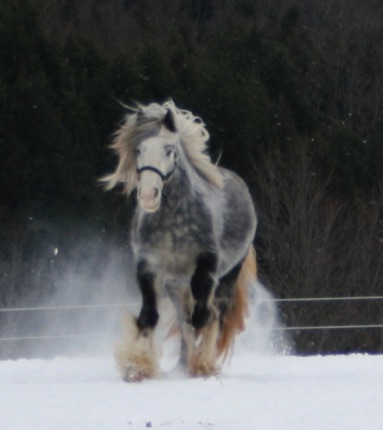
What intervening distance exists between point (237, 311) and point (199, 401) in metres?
3.09

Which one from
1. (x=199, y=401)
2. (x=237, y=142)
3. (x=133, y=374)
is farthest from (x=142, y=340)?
(x=237, y=142)

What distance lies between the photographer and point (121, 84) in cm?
3959

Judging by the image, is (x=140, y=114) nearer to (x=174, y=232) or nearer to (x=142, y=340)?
(x=174, y=232)

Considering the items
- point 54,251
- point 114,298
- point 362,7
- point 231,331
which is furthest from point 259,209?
point 231,331

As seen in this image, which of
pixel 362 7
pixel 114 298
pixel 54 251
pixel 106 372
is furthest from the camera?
pixel 362 7

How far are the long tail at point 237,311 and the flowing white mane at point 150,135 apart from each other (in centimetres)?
100

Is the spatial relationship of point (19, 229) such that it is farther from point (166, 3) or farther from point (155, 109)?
point (166, 3)

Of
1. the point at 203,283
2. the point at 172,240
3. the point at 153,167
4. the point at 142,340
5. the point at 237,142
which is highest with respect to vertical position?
the point at 153,167

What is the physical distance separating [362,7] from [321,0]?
2.37 meters

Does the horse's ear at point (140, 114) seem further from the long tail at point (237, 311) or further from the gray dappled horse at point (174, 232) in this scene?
the long tail at point (237, 311)

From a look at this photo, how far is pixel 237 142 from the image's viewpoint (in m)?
39.7

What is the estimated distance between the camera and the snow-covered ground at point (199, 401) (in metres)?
8.25

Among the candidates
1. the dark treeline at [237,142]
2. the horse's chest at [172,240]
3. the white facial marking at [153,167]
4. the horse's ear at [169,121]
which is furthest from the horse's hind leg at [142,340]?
the dark treeline at [237,142]

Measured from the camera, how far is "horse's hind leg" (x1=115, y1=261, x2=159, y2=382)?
35.3 feet
